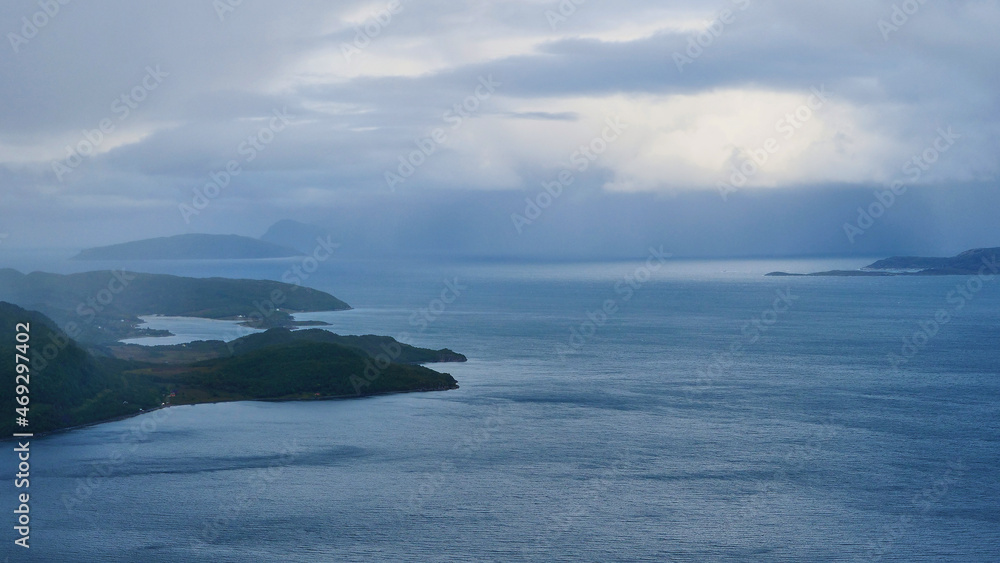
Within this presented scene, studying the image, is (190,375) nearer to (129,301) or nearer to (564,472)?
(564,472)

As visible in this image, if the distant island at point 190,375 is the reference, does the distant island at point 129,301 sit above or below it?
above

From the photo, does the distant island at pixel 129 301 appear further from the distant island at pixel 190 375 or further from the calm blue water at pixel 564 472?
the calm blue water at pixel 564 472

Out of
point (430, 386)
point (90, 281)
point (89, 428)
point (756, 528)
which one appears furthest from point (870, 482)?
point (90, 281)

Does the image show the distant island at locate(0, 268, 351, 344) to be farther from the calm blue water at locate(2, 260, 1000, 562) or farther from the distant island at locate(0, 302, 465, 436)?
the calm blue water at locate(2, 260, 1000, 562)

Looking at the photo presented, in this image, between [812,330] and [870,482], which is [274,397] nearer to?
[870,482]

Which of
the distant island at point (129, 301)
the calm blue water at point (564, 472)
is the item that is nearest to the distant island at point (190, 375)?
the calm blue water at point (564, 472)
